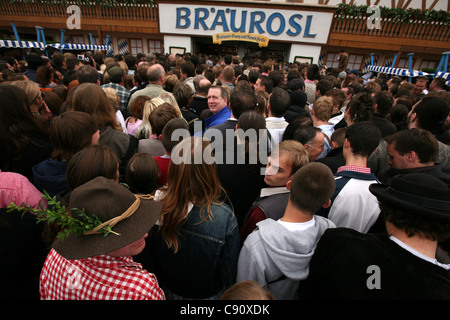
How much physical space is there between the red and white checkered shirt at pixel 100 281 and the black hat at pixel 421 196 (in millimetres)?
1257

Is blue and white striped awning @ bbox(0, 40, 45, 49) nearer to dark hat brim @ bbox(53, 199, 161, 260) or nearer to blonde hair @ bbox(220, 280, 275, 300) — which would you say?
dark hat brim @ bbox(53, 199, 161, 260)

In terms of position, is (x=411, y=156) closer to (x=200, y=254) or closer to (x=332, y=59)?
(x=200, y=254)

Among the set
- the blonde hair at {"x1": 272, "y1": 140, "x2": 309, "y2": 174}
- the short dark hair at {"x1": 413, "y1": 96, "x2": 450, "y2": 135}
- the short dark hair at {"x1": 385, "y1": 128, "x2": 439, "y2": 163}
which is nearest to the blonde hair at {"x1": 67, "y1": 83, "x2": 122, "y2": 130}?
the blonde hair at {"x1": 272, "y1": 140, "x2": 309, "y2": 174}

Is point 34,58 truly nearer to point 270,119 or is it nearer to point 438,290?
point 270,119

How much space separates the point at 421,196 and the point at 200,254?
4.02ft

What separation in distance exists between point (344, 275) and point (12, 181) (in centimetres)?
199

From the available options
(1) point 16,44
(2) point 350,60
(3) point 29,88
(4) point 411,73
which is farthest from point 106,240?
(2) point 350,60

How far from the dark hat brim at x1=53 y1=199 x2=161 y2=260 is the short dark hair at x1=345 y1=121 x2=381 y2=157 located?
5.55 feet

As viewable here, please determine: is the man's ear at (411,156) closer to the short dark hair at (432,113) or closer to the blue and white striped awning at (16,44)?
the short dark hair at (432,113)

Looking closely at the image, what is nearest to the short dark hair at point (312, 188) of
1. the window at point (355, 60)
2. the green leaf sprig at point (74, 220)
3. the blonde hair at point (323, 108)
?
the green leaf sprig at point (74, 220)

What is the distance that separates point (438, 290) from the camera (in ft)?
2.93

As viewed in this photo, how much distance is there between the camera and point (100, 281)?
97cm

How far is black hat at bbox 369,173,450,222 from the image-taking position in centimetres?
100
